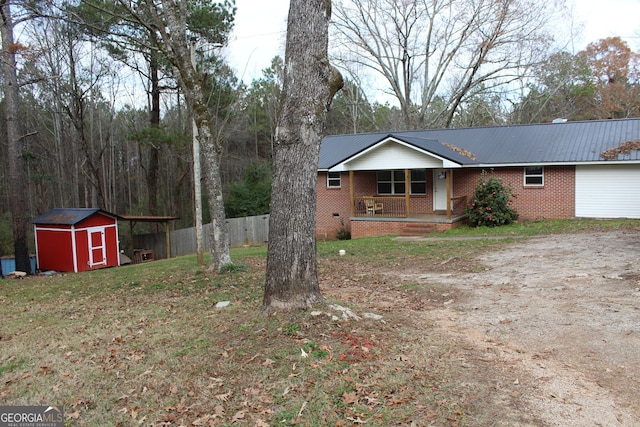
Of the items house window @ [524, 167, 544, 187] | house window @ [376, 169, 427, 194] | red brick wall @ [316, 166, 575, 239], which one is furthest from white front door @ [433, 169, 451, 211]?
house window @ [524, 167, 544, 187]

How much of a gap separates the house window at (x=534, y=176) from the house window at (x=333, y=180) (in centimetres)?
828

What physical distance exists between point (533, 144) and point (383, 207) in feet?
22.4

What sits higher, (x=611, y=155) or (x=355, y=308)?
(x=611, y=155)

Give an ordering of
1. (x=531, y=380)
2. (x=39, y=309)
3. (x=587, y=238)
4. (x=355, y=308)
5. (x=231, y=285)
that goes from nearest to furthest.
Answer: (x=531, y=380), (x=355, y=308), (x=39, y=309), (x=231, y=285), (x=587, y=238)

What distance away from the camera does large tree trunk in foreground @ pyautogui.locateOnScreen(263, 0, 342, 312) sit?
528 centimetres

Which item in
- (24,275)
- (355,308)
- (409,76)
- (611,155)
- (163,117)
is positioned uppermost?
(409,76)

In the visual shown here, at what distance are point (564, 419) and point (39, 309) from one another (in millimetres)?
7883

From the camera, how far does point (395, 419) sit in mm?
3559

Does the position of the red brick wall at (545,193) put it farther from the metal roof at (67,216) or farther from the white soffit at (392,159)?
the metal roof at (67,216)

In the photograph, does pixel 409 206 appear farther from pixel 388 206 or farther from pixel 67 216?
pixel 67 216

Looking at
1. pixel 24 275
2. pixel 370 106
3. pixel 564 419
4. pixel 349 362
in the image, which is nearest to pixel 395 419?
pixel 349 362

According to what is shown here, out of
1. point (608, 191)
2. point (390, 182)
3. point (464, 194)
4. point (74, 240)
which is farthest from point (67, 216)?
point (608, 191)

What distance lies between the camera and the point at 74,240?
766 inches

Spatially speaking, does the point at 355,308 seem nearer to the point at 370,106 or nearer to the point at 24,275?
the point at 24,275
